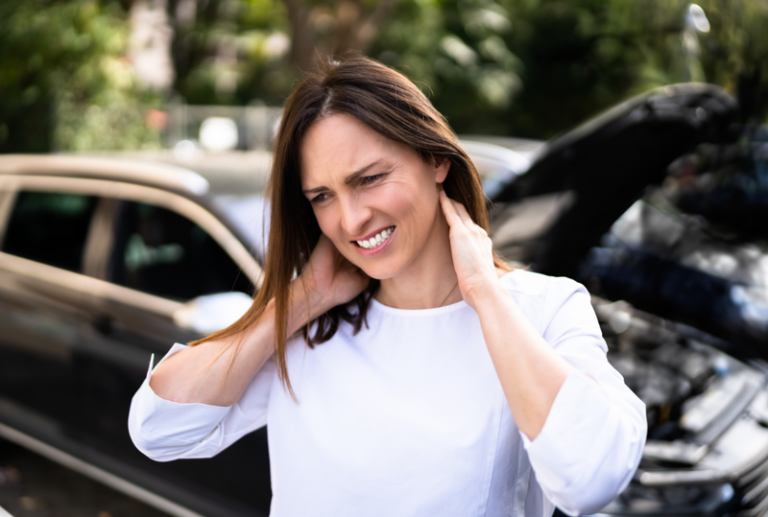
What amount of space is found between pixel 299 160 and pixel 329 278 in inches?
11.8

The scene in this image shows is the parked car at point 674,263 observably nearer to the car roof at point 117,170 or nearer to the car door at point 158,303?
the car door at point 158,303

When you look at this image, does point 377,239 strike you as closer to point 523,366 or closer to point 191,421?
point 523,366

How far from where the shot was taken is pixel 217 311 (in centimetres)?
248

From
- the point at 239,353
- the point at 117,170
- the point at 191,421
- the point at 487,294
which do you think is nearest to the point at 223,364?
the point at 239,353

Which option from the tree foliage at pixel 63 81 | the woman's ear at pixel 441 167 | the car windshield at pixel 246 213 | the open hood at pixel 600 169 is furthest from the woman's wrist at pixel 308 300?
the tree foliage at pixel 63 81

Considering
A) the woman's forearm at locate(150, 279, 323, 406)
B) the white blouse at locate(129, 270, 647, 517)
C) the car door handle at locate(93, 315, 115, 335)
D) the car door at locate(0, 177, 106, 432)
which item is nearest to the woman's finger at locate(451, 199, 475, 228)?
the white blouse at locate(129, 270, 647, 517)

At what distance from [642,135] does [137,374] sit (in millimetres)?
2308

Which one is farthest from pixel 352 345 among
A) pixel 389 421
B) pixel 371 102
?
pixel 371 102

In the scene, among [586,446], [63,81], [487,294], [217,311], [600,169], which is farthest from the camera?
[63,81]

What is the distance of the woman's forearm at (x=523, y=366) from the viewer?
3.71ft

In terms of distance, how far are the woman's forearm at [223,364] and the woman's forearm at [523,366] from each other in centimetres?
51

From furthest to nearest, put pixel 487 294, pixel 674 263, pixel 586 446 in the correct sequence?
1. pixel 674 263
2. pixel 487 294
3. pixel 586 446

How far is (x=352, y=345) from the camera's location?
1.51 metres

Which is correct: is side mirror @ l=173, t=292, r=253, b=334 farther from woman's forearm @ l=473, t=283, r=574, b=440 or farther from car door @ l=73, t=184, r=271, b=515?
woman's forearm @ l=473, t=283, r=574, b=440
